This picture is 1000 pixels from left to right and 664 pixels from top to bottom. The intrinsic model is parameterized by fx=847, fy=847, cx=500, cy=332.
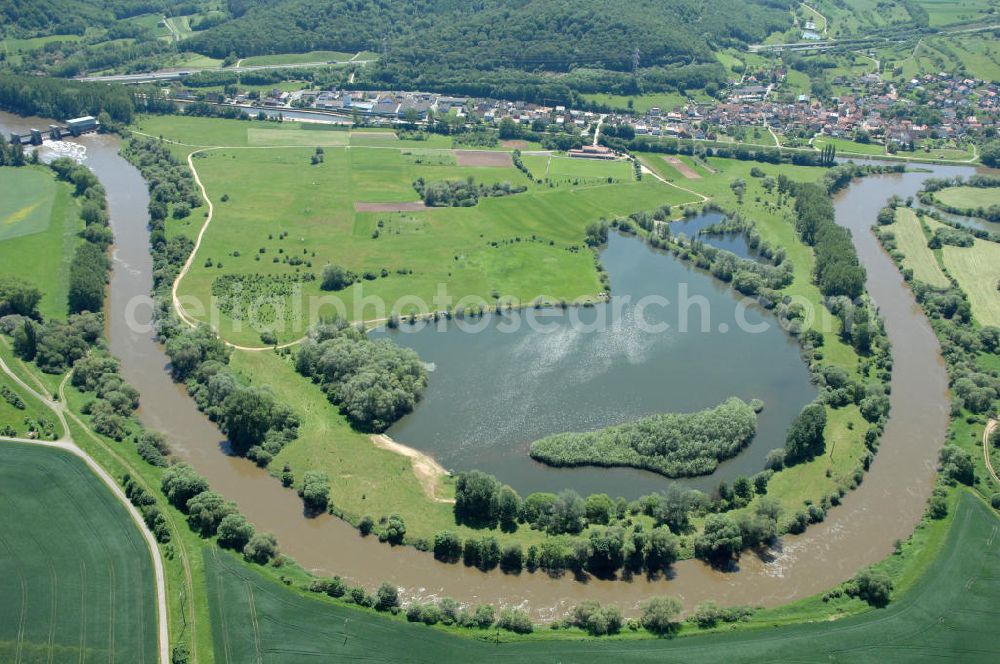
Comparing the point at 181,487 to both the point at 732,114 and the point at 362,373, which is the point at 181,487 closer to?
the point at 362,373

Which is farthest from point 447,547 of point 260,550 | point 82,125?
point 82,125

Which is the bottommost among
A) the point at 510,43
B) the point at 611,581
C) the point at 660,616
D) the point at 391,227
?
the point at 660,616

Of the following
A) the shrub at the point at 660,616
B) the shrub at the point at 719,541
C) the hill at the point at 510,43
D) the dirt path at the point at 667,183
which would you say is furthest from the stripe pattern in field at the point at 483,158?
the shrub at the point at 660,616

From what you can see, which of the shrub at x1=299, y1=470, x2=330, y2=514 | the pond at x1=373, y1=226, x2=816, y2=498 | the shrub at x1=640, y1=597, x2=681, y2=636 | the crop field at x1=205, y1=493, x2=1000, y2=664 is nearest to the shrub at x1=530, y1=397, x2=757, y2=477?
the pond at x1=373, y1=226, x2=816, y2=498

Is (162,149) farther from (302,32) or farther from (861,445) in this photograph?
(861,445)

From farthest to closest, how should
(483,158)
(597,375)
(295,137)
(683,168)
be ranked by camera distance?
(295,137)
(483,158)
(683,168)
(597,375)

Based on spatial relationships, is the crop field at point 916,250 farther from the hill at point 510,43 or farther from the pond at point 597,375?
the hill at point 510,43

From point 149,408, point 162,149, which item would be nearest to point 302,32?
point 162,149
